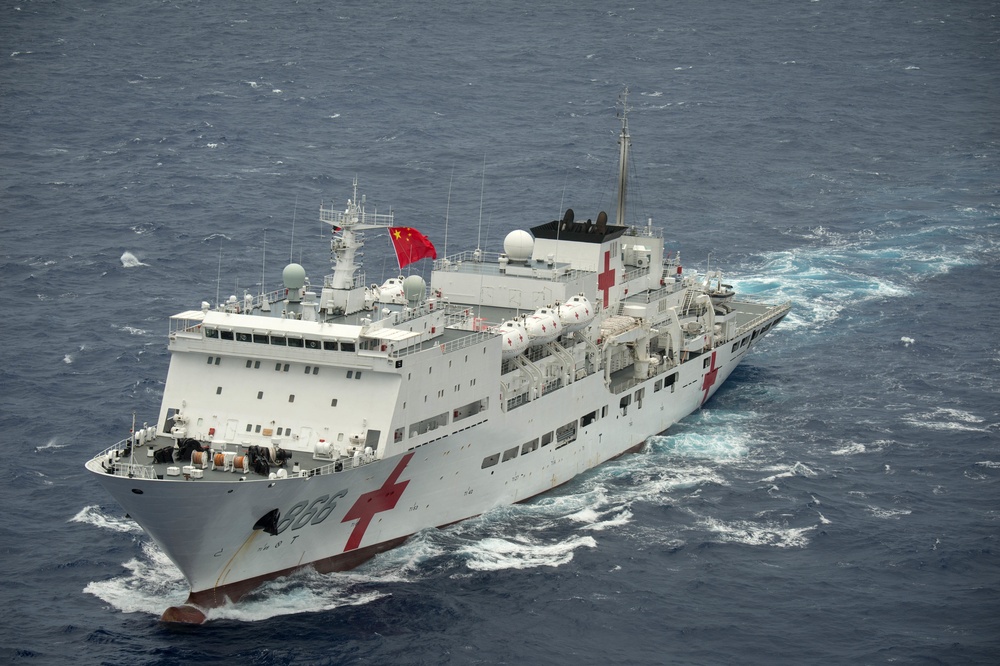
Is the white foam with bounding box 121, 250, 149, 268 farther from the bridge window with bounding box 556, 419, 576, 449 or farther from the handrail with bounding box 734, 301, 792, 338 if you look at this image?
the handrail with bounding box 734, 301, 792, 338

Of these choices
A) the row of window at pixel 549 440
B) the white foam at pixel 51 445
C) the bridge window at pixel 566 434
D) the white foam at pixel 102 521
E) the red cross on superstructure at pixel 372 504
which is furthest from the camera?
the bridge window at pixel 566 434

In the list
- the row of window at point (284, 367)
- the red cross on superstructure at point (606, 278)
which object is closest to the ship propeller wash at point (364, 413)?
the row of window at point (284, 367)

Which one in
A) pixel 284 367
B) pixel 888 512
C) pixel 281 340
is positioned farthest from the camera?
pixel 888 512

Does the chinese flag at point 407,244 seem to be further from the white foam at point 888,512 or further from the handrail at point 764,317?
the handrail at point 764,317

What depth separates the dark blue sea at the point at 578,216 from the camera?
129ft

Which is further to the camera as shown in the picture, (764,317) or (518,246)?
(764,317)

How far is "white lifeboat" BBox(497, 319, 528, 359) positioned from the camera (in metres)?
46.8

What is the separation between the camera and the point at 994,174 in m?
85.1

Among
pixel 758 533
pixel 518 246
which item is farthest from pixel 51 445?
pixel 758 533

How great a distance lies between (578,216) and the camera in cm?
7338

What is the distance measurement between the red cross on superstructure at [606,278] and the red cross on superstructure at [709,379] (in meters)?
5.43

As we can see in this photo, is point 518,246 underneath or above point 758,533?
above

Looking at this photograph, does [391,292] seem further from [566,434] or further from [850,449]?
[850,449]

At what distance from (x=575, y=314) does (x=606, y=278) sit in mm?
6780
